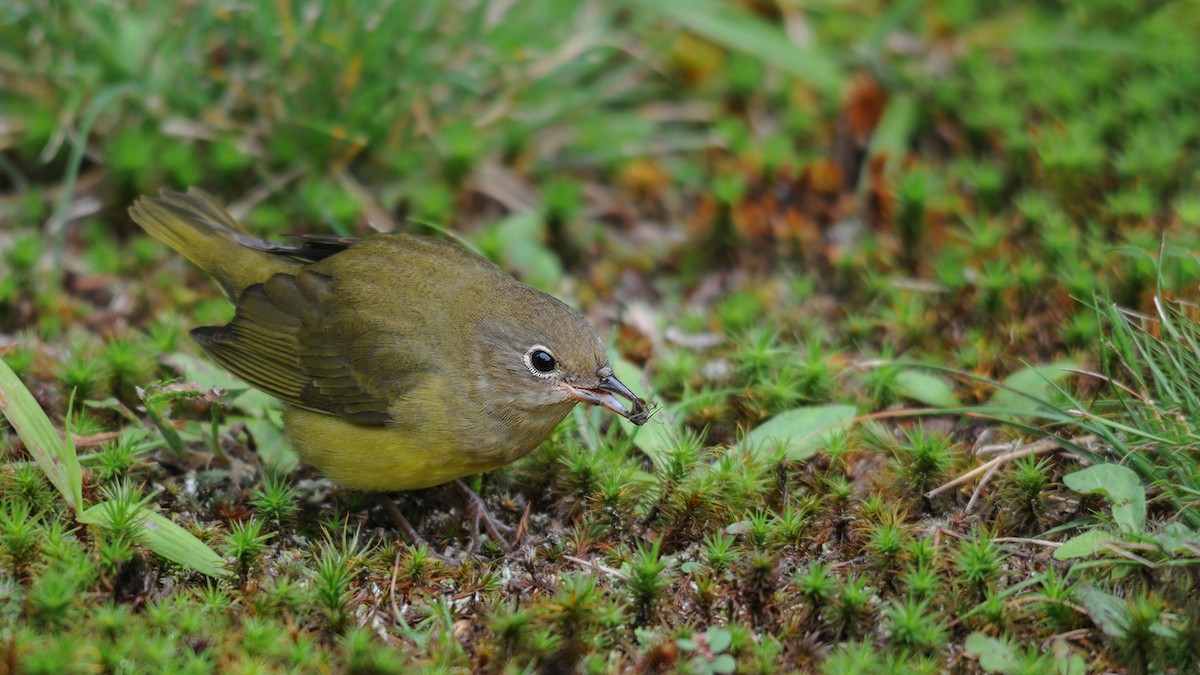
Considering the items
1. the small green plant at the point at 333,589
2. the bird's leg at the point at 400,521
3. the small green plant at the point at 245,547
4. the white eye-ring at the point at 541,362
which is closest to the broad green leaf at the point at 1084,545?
the white eye-ring at the point at 541,362

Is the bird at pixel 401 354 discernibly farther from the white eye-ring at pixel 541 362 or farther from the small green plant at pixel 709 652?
the small green plant at pixel 709 652

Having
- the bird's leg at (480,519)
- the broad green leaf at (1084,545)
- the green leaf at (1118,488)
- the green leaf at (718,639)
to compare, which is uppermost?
the green leaf at (1118,488)

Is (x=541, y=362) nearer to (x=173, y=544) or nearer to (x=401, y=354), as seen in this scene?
(x=401, y=354)

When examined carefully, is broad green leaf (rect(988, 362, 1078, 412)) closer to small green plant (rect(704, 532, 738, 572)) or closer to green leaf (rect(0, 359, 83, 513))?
small green plant (rect(704, 532, 738, 572))

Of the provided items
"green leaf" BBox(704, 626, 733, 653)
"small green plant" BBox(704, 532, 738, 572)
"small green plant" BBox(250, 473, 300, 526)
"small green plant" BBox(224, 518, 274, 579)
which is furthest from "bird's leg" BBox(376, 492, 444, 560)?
"green leaf" BBox(704, 626, 733, 653)

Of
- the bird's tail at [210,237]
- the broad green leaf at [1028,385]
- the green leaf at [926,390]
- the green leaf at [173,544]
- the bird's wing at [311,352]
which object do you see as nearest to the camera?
the green leaf at [173,544]

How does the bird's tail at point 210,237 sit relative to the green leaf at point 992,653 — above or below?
above
